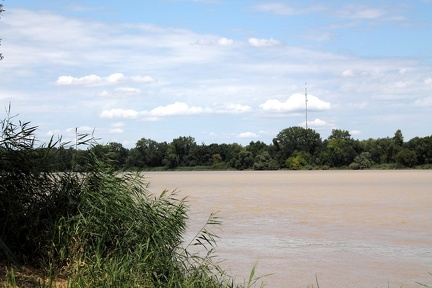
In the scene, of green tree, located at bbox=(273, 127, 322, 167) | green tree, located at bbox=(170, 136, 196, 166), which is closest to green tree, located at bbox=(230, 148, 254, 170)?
green tree, located at bbox=(273, 127, 322, 167)

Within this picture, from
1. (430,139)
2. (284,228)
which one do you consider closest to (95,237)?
(284,228)

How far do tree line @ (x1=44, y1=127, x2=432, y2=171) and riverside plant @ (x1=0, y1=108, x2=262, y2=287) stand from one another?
5923cm

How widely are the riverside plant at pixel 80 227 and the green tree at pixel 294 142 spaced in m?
79.5

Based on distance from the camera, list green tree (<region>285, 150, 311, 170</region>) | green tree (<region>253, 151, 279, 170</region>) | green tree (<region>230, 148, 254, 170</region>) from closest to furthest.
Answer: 1. green tree (<region>285, 150, 311, 170</region>)
2. green tree (<region>230, 148, 254, 170</region>)
3. green tree (<region>253, 151, 279, 170</region>)

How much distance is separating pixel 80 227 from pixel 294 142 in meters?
80.9

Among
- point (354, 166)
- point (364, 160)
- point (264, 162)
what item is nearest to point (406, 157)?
point (364, 160)

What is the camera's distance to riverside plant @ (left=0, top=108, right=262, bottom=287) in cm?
570

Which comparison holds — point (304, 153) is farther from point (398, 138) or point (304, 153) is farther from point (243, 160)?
point (398, 138)

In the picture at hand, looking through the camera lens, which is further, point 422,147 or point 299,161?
point 299,161

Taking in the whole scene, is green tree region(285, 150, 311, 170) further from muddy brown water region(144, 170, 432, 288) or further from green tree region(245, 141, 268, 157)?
muddy brown water region(144, 170, 432, 288)

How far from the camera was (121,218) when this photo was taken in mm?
6438

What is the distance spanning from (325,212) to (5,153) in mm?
15578

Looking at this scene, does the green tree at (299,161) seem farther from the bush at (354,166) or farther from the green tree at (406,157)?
the green tree at (406,157)

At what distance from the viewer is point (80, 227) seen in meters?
6.13
